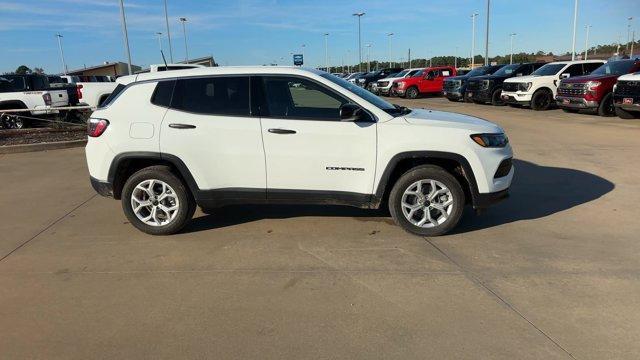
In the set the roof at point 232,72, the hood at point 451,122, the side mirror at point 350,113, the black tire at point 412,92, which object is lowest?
the black tire at point 412,92

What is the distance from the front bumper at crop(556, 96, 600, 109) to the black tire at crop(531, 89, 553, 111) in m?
2.00

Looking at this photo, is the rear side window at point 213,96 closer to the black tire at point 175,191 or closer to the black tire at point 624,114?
the black tire at point 175,191

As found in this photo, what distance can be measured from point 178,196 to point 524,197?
4.36 m

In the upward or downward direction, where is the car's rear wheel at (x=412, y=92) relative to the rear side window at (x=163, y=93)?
downward

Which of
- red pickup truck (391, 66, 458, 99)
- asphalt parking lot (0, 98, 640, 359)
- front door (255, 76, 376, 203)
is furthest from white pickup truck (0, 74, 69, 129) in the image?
red pickup truck (391, 66, 458, 99)

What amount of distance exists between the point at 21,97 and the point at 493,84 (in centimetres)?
1808

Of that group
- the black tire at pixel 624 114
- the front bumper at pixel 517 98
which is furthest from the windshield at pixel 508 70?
the black tire at pixel 624 114

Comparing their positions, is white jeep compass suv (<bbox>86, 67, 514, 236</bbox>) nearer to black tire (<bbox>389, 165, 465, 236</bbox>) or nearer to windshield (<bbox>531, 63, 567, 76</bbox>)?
black tire (<bbox>389, 165, 465, 236</bbox>)

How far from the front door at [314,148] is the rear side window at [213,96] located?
0.74 feet

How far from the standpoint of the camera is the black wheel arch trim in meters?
4.93

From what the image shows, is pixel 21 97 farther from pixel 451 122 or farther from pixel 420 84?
pixel 420 84

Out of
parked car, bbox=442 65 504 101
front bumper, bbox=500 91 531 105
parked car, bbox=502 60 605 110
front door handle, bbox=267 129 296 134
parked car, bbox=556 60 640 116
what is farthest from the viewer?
parked car, bbox=442 65 504 101

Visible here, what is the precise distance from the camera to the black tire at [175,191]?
5.22 m

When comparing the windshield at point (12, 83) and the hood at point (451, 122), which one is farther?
the windshield at point (12, 83)
